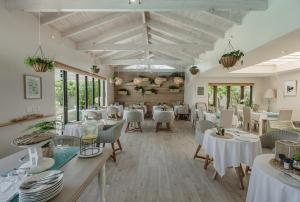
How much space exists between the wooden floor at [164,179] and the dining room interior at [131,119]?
0.8 inches

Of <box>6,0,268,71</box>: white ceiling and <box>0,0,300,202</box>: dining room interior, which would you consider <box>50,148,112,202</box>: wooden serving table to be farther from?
<box>6,0,268,71</box>: white ceiling

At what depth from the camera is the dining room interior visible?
57.7 inches

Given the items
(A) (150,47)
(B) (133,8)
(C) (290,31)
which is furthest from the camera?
(A) (150,47)

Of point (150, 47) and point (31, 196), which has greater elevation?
point (150, 47)

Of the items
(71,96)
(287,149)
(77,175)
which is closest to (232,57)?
(287,149)

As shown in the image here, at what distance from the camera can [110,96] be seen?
10430 mm

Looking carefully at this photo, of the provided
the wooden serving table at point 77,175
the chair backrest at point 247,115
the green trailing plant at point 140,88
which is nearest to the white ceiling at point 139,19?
the wooden serving table at point 77,175

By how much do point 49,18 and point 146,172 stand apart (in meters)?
3.68

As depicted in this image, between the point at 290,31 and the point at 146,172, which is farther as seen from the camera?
the point at 146,172

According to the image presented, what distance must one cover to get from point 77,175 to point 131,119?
5351 mm

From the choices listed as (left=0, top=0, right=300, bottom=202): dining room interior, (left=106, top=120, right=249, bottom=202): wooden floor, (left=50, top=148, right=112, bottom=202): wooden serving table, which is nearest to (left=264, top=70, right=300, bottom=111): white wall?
(left=0, top=0, right=300, bottom=202): dining room interior

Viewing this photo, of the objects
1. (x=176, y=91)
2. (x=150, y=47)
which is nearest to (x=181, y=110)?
(x=176, y=91)

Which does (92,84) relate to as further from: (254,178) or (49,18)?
(254,178)

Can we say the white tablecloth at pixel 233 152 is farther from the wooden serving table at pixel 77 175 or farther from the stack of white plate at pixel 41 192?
the stack of white plate at pixel 41 192
